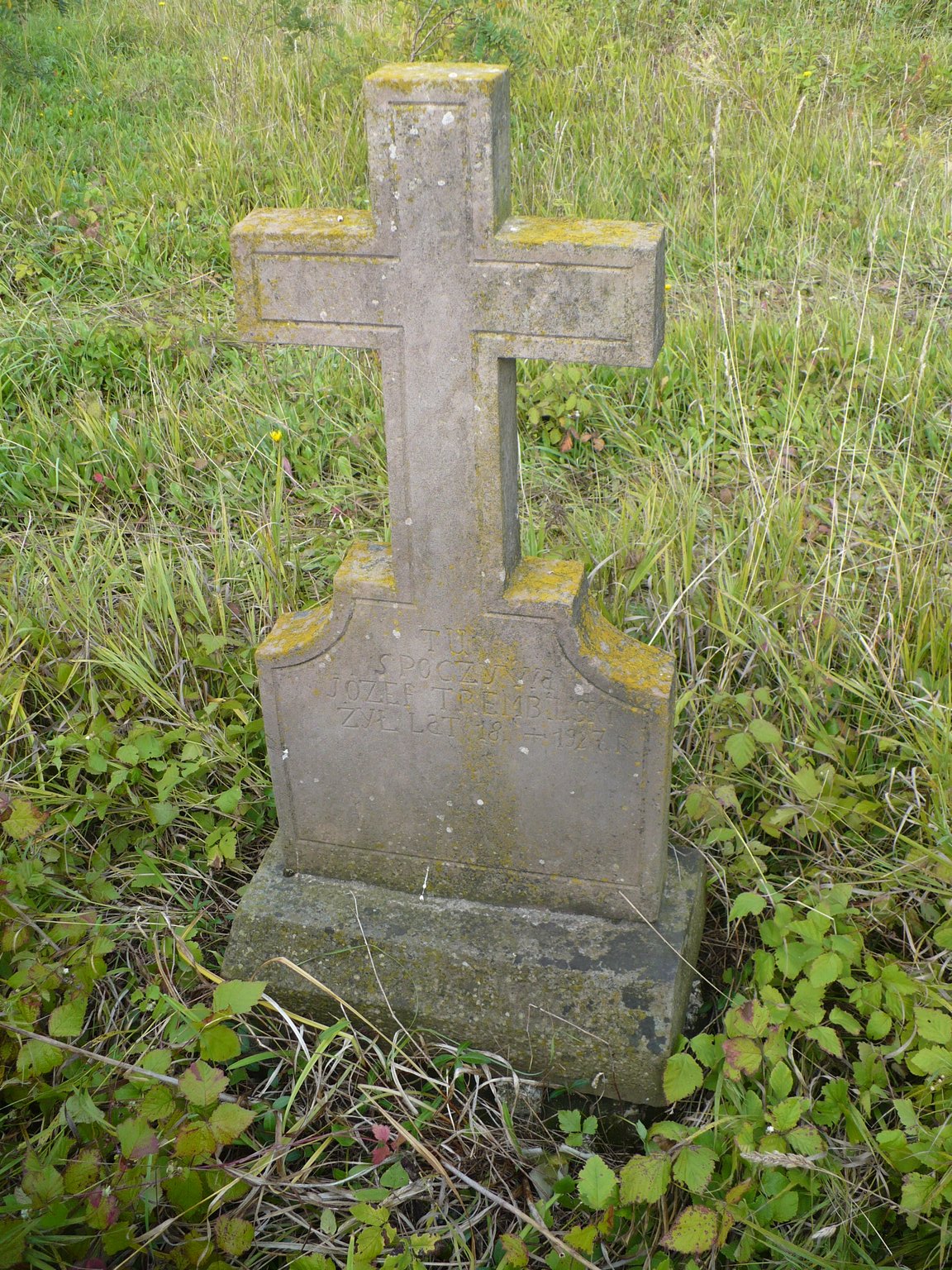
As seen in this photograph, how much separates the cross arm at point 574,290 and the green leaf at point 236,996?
46.1 inches

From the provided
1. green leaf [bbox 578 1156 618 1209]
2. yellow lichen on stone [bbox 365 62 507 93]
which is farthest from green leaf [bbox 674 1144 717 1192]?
yellow lichen on stone [bbox 365 62 507 93]

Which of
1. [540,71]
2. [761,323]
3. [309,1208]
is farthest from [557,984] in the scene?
[540,71]

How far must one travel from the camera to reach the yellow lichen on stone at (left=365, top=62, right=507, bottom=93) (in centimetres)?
169

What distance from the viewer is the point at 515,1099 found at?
2.12 metres

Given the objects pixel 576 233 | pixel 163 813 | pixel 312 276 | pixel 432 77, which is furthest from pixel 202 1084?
pixel 432 77

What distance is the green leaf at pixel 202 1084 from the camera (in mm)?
1804

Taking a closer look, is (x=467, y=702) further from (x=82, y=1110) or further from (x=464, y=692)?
(x=82, y=1110)

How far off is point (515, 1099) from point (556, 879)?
43cm

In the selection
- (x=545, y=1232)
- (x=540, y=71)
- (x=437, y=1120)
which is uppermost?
(x=540, y=71)

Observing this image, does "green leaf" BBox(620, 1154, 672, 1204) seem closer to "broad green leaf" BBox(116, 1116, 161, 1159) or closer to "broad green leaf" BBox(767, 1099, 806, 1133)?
"broad green leaf" BBox(767, 1099, 806, 1133)

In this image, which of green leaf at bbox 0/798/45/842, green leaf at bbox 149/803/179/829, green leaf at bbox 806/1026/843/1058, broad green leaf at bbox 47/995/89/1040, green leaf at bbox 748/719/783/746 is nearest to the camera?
green leaf at bbox 806/1026/843/1058

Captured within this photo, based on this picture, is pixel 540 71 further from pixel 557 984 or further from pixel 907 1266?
pixel 907 1266

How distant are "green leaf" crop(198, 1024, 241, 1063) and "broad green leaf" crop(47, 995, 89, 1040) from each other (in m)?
0.30

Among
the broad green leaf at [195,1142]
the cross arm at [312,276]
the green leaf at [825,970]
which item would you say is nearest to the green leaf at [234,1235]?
the broad green leaf at [195,1142]
